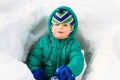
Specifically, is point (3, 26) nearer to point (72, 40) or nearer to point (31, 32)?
point (31, 32)

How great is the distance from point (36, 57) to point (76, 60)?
23 centimetres

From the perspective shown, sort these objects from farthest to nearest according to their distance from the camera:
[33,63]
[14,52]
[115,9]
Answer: [115,9], [33,63], [14,52]

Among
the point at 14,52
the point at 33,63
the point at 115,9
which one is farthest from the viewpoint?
Result: the point at 115,9

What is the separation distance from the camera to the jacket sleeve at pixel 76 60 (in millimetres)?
2232

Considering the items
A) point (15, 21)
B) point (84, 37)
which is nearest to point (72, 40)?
point (84, 37)

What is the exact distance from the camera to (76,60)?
226cm

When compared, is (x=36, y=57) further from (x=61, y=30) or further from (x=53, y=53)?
(x=61, y=30)

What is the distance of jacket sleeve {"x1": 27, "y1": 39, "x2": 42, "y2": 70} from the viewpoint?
232cm

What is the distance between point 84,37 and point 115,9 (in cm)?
29

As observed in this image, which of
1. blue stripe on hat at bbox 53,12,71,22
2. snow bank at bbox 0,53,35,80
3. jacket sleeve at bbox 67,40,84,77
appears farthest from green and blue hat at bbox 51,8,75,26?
snow bank at bbox 0,53,35,80

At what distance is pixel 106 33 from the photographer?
2.40 metres

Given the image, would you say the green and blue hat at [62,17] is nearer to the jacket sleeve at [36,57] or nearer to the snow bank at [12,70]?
the jacket sleeve at [36,57]

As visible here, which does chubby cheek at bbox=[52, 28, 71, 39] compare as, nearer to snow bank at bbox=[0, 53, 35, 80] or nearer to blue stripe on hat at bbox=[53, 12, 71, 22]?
blue stripe on hat at bbox=[53, 12, 71, 22]

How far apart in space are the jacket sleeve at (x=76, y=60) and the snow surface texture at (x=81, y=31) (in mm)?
44
